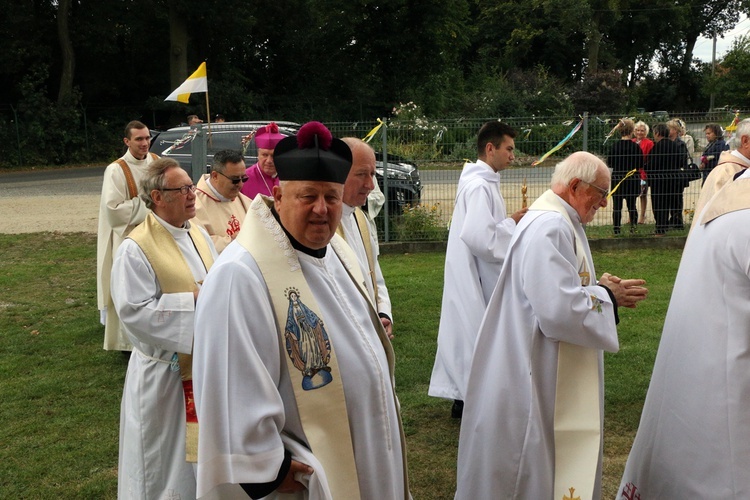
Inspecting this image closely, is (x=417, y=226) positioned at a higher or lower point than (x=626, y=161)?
lower

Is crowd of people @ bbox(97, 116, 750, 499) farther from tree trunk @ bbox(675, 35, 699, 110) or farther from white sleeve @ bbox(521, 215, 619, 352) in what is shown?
tree trunk @ bbox(675, 35, 699, 110)

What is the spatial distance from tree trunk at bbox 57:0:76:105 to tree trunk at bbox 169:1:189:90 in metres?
4.09

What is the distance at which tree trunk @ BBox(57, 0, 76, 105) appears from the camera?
3234 cm

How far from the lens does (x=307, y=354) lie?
8.95ft

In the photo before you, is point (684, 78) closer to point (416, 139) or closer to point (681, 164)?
point (681, 164)

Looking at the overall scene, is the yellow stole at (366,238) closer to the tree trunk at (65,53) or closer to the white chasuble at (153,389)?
the white chasuble at (153,389)

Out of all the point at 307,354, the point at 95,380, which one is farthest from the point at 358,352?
the point at 95,380

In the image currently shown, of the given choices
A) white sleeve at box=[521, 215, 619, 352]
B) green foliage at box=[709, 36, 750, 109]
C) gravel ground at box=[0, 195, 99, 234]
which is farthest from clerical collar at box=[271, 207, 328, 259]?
green foliage at box=[709, 36, 750, 109]

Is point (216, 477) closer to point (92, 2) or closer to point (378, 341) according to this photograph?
point (378, 341)

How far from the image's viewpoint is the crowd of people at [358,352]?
2648mm

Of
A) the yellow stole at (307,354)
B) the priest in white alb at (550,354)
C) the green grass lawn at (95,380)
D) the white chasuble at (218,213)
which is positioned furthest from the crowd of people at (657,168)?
the yellow stole at (307,354)

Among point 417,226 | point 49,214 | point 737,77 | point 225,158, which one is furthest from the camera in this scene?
point 737,77

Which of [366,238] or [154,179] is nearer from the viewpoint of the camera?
[154,179]

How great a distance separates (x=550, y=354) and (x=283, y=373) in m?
1.73
